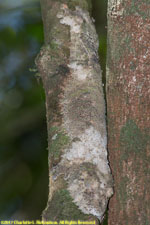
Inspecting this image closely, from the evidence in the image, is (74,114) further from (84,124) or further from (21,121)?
(21,121)

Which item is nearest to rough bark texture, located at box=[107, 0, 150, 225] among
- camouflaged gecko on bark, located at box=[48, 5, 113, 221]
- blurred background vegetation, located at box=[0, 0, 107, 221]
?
camouflaged gecko on bark, located at box=[48, 5, 113, 221]

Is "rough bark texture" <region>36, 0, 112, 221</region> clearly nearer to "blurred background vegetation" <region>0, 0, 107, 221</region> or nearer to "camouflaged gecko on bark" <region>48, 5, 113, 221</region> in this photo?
"camouflaged gecko on bark" <region>48, 5, 113, 221</region>

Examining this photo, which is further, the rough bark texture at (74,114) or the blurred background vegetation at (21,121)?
the blurred background vegetation at (21,121)

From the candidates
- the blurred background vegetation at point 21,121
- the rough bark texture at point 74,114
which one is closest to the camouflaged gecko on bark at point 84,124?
the rough bark texture at point 74,114

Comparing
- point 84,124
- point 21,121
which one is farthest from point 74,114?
point 21,121

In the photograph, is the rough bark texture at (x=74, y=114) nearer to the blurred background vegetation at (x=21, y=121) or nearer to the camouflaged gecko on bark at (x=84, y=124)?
the camouflaged gecko on bark at (x=84, y=124)

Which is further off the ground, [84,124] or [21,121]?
[84,124]
